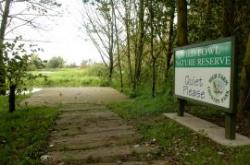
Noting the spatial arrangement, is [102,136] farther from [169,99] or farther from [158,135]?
[169,99]

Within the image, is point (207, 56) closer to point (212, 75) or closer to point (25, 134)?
point (212, 75)

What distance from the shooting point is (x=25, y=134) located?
7.63 m

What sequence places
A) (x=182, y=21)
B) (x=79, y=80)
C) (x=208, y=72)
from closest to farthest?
(x=208, y=72)
(x=182, y=21)
(x=79, y=80)

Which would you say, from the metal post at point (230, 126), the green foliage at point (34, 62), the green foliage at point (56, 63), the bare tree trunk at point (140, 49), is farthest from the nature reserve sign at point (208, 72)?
the green foliage at point (56, 63)

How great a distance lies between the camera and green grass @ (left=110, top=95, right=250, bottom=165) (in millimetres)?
5174

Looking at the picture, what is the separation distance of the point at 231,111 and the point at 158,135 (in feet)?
5.02

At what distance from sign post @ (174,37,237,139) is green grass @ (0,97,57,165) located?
2.88m

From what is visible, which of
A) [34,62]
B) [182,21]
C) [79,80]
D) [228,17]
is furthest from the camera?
[79,80]

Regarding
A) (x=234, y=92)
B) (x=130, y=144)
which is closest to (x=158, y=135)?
(x=130, y=144)

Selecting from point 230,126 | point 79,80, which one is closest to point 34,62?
point 230,126

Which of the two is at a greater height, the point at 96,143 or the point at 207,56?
the point at 207,56

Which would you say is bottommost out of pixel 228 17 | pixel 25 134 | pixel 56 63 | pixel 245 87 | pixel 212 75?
pixel 25 134

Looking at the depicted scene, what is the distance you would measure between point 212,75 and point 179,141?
3.95 ft

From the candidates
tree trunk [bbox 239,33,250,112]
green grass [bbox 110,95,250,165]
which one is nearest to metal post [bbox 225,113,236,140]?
green grass [bbox 110,95,250,165]
